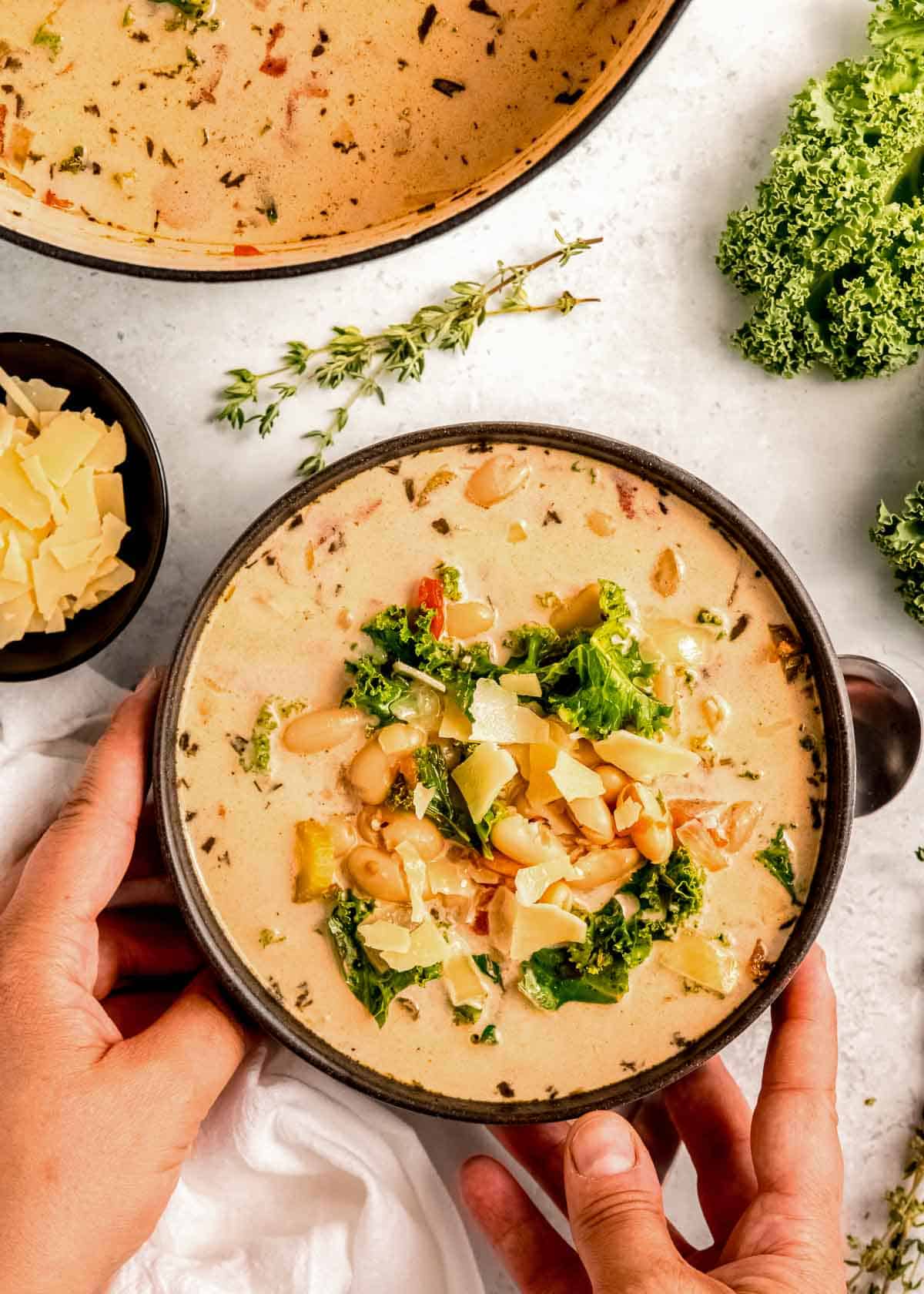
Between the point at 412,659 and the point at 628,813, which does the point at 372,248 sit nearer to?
the point at 412,659

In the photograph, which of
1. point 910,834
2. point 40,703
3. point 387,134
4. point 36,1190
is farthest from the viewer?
point 910,834

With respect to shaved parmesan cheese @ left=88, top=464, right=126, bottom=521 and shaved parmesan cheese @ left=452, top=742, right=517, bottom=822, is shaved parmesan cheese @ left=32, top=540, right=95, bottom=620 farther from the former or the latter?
shaved parmesan cheese @ left=452, top=742, right=517, bottom=822

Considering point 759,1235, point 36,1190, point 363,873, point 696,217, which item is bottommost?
point 36,1190

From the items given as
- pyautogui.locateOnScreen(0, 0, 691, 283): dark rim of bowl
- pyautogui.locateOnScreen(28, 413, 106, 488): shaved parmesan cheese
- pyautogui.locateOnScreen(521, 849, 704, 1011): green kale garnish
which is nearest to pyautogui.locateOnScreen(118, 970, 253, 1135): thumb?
pyautogui.locateOnScreen(521, 849, 704, 1011): green kale garnish

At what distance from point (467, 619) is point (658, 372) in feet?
2.26

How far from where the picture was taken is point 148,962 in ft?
6.49

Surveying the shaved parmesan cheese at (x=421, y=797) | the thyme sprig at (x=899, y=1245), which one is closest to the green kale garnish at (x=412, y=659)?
the shaved parmesan cheese at (x=421, y=797)

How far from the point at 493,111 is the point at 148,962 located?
1469 millimetres

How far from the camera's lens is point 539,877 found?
5.27 ft

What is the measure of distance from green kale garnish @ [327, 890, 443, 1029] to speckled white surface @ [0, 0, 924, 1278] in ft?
1.80

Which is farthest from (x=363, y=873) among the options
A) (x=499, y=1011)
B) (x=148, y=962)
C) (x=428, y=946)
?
(x=148, y=962)

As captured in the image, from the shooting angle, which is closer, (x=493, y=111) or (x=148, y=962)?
(x=493, y=111)

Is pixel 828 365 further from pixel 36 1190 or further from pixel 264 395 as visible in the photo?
pixel 36 1190

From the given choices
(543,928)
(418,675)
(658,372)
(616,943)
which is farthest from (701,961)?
(658,372)
